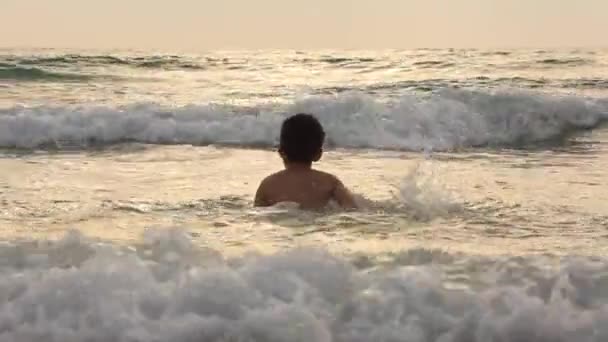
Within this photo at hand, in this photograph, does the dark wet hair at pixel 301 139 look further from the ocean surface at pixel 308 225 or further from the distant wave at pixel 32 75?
the distant wave at pixel 32 75

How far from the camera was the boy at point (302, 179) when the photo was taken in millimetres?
5188

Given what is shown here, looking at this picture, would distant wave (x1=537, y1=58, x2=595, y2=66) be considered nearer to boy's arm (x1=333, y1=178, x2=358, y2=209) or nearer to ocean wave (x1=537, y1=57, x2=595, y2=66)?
ocean wave (x1=537, y1=57, x2=595, y2=66)

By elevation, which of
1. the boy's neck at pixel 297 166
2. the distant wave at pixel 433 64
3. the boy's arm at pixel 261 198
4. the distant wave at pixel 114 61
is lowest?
the boy's arm at pixel 261 198

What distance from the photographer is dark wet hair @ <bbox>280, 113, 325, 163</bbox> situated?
5.34 m

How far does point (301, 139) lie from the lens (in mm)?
5348

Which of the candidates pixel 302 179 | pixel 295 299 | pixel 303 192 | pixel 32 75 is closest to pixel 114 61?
pixel 32 75

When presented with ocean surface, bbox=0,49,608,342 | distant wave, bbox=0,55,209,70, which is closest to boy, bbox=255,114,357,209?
ocean surface, bbox=0,49,608,342

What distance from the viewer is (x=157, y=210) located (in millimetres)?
5168

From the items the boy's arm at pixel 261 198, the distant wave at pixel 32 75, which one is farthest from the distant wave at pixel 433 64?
the boy's arm at pixel 261 198

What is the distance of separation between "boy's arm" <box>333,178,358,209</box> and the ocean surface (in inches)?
4.3

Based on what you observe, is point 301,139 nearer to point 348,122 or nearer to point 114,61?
point 348,122

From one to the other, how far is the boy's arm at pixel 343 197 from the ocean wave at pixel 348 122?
4791mm

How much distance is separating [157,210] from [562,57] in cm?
1619

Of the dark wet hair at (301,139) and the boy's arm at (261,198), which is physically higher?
the dark wet hair at (301,139)
